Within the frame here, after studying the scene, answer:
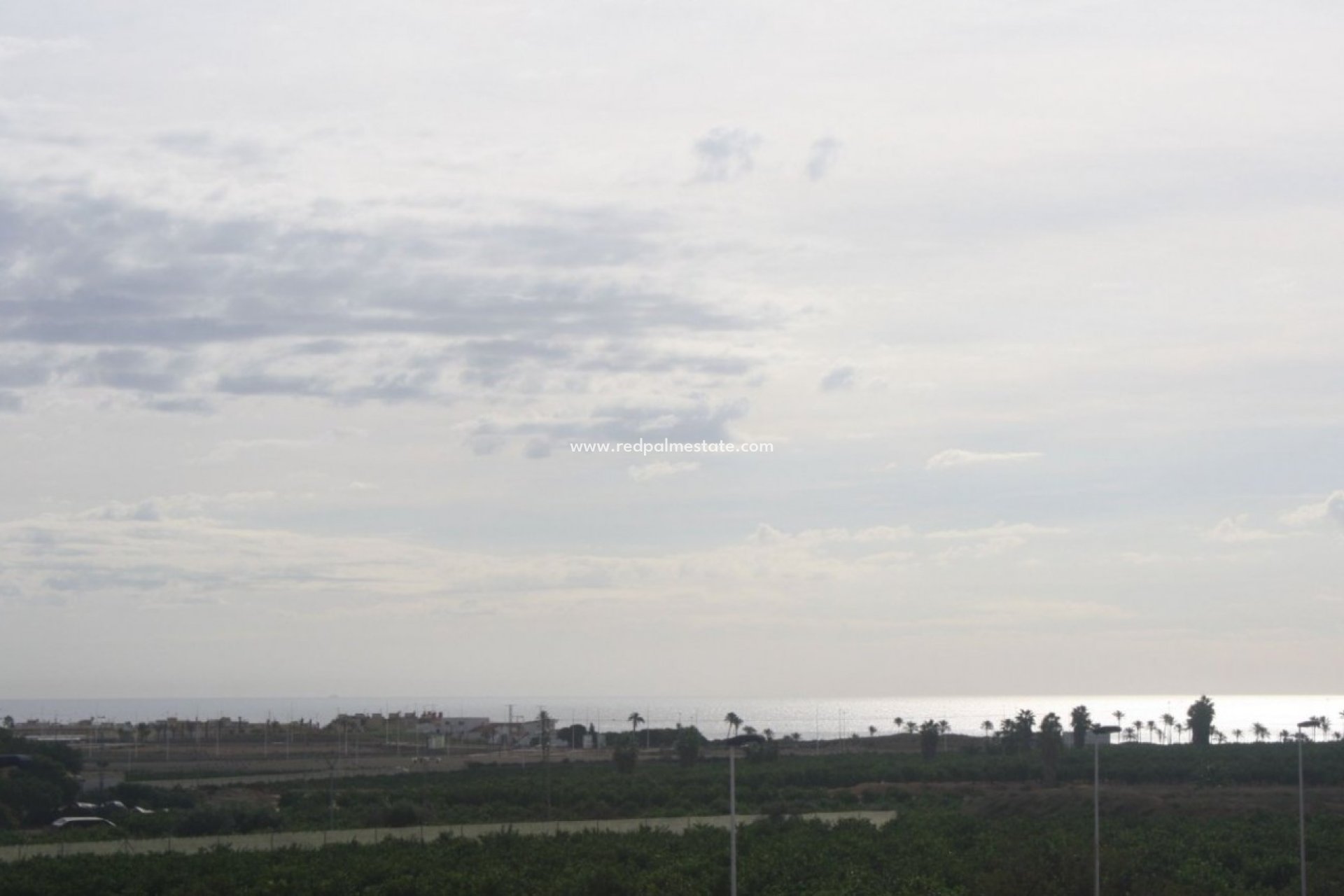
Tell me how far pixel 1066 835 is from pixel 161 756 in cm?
8114

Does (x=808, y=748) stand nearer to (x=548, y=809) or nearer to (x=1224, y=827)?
(x=548, y=809)

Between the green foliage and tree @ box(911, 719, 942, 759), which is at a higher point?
the green foliage

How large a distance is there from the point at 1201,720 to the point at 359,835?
71.5 m

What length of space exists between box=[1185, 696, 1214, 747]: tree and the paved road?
5316cm

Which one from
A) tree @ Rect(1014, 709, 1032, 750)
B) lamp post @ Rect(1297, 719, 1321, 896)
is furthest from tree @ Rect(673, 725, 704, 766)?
lamp post @ Rect(1297, 719, 1321, 896)

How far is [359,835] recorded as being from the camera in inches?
1817

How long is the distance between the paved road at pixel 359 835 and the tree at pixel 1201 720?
5316 cm

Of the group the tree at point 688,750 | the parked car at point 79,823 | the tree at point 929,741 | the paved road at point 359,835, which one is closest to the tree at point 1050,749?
the paved road at point 359,835

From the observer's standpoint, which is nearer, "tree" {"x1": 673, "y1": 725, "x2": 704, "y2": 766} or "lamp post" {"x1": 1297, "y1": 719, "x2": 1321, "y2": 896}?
"lamp post" {"x1": 1297, "y1": 719, "x2": 1321, "y2": 896}

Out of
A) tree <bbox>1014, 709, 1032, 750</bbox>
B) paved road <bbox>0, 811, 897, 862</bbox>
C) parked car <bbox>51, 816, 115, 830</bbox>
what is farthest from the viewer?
tree <bbox>1014, 709, 1032, 750</bbox>

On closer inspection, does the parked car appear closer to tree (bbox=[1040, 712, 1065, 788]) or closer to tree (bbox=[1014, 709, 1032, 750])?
tree (bbox=[1040, 712, 1065, 788])

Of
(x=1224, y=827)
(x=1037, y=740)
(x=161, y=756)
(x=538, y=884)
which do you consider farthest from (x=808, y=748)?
(x=538, y=884)

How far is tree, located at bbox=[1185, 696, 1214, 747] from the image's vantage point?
100 metres

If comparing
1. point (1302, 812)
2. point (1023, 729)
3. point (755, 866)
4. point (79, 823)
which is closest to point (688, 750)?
point (1023, 729)
